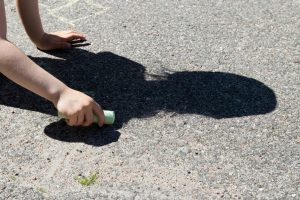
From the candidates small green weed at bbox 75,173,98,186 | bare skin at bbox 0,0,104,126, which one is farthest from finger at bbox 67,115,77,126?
small green weed at bbox 75,173,98,186

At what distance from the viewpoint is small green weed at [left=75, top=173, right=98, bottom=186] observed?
1.97 m

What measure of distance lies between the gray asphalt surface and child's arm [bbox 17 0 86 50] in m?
0.05

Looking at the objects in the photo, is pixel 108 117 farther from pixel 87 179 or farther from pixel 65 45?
pixel 65 45

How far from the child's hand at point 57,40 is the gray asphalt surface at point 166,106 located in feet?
0.13

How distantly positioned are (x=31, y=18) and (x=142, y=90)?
0.64m

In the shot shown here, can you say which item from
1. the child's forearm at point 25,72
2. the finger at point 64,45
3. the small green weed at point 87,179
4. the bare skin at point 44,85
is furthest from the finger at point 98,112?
the finger at point 64,45

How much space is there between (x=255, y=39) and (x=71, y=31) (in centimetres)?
92

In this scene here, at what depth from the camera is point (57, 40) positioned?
2.74 metres

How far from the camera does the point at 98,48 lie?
9.21 ft

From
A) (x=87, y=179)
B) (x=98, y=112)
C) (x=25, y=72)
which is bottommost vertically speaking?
(x=87, y=179)

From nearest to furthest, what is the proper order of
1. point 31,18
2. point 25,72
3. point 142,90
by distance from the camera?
point 25,72 < point 142,90 < point 31,18

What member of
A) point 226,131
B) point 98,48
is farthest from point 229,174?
point 98,48

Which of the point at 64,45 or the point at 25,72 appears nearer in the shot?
the point at 25,72

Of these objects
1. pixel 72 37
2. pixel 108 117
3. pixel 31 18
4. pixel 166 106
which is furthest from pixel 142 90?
pixel 31 18
